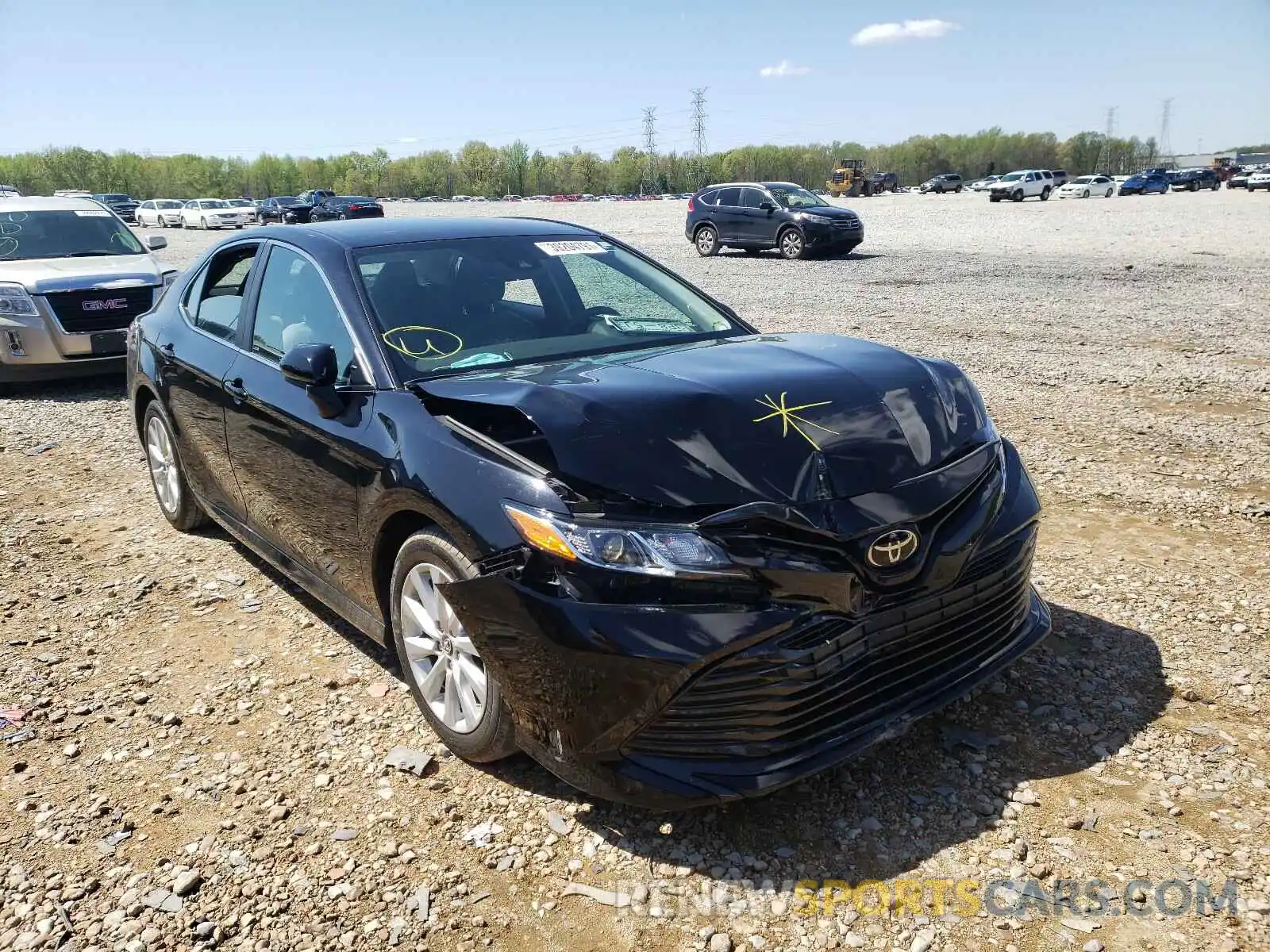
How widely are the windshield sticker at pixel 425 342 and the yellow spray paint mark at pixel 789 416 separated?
1.26 m

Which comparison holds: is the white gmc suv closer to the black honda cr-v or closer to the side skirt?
the side skirt

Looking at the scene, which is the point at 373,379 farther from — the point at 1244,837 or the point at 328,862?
the point at 1244,837

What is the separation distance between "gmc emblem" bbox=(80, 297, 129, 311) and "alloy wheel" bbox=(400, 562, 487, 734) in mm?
7483

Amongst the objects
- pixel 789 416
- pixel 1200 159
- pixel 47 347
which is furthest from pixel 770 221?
pixel 1200 159

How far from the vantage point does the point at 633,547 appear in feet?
8.25

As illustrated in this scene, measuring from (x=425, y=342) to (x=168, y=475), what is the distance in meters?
2.69

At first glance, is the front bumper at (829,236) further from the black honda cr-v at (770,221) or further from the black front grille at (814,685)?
the black front grille at (814,685)

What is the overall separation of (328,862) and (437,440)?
1280 mm

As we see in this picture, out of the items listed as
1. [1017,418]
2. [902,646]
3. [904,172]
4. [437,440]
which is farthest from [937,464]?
[904,172]

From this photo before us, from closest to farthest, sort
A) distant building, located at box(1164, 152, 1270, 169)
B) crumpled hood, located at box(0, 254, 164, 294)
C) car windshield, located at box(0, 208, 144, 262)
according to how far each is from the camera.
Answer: crumpled hood, located at box(0, 254, 164, 294)
car windshield, located at box(0, 208, 144, 262)
distant building, located at box(1164, 152, 1270, 169)

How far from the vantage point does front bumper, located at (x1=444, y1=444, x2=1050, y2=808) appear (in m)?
2.45

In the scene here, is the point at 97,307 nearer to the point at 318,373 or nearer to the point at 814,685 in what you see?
the point at 318,373

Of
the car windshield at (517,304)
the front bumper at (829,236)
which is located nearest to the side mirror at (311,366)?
the car windshield at (517,304)

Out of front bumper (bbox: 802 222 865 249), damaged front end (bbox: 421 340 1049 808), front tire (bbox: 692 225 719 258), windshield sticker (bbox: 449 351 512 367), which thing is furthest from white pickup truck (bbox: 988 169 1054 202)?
damaged front end (bbox: 421 340 1049 808)
